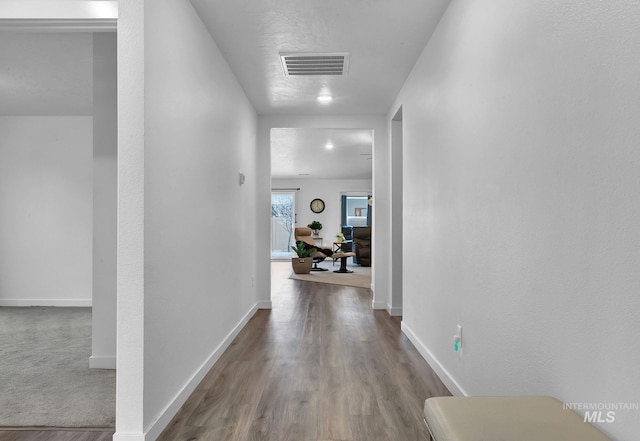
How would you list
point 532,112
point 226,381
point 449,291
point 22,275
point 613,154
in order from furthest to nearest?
point 22,275, point 226,381, point 449,291, point 532,112, point 613,154

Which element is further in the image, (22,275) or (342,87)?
(22,275)

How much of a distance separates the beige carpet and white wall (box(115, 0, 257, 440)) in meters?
3.97

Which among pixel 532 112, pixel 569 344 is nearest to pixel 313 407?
pixel 569 344

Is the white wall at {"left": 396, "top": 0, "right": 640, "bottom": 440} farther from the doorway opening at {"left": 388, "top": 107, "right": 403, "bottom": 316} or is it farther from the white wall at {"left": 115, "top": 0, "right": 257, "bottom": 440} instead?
the doorway opening at {"left": 388, "top": 107, "right": 403, "bottom": 316}

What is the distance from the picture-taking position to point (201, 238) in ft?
8.79

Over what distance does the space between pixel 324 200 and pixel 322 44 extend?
9082 millimetres

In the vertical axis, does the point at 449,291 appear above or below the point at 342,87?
below

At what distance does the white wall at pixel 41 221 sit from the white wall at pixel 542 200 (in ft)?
15.3

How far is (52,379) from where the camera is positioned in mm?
2656

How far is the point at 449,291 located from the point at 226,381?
1.54m

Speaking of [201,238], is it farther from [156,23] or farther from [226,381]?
[156,23]

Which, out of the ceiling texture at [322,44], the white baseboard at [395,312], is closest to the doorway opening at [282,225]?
the ceiling texture at [322,44]

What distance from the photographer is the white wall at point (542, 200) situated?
3.44ft

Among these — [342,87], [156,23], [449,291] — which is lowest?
[449,291]
